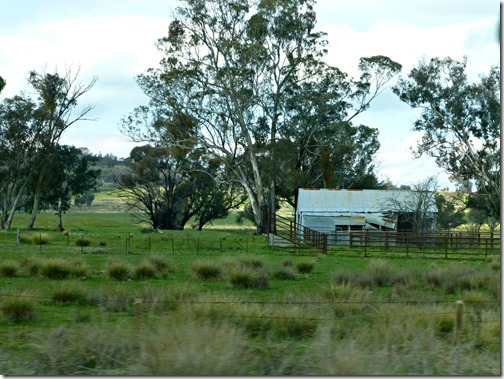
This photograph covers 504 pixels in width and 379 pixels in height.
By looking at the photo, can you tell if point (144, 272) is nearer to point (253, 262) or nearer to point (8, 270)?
point (8, 270)

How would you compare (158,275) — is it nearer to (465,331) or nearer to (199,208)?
→ (465,331)

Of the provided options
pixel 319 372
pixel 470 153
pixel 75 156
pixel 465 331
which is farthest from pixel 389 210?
pixel 319 372

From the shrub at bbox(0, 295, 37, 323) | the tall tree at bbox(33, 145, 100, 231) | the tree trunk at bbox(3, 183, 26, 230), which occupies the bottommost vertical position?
the shrub at bbox(0, 295, 37, 323)

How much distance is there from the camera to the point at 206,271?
860 inches

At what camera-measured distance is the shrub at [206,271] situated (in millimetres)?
21797

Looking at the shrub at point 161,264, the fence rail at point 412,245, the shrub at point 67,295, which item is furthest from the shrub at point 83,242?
the shrub at point 67,295

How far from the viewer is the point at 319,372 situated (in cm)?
874

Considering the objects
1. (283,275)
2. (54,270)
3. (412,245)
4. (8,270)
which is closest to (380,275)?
(283,275)

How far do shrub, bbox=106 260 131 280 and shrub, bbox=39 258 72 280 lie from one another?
3.57 feet

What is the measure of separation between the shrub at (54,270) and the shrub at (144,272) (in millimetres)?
1784

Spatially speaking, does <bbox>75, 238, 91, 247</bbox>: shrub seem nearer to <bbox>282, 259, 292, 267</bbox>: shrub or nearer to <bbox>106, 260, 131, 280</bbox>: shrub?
<bbox>282, 259, 292, 267</bbox>: shrub

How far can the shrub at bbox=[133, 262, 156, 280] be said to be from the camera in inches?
858

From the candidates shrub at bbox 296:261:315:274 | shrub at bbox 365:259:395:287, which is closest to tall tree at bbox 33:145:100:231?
shrub at bbox 296:261:315:274

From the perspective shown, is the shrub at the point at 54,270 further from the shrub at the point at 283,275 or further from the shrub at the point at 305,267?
the shrub at the point at 305,267
